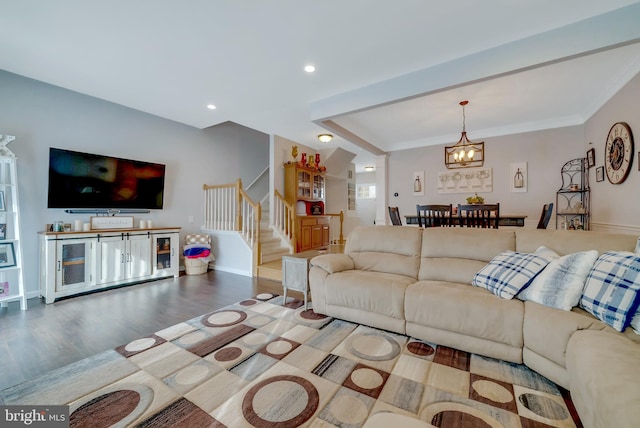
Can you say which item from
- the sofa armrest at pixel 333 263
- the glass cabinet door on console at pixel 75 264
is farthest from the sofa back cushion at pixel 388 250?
Result: the glass cabinet door on console at pixel 75 264

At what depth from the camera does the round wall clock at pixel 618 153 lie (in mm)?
2797

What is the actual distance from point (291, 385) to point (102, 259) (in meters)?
3.37

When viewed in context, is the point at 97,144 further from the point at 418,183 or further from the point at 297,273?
the point at 418,183

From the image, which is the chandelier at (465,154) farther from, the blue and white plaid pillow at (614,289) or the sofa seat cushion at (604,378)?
the sofa seat cushion at (604,378)

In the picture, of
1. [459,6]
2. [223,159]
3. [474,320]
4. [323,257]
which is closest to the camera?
[474,320]

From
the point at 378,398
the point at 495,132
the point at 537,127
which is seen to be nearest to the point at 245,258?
the point at 378,398

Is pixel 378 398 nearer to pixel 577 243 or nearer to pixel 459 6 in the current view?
pixel 577 243

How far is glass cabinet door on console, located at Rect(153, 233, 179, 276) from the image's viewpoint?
4.04 meters

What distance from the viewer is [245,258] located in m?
4.50

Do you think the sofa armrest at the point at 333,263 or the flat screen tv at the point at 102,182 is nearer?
the sofa armrest at the point at 333,263

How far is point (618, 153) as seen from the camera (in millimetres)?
3018

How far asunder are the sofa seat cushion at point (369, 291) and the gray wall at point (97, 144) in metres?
3.58

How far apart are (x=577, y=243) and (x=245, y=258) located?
13.7 feet

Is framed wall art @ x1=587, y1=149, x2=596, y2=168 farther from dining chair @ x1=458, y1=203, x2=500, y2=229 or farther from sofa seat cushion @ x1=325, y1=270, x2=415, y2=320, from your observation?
sofa seat cushion @ x1=325, y1=270, x2=415, y2=320
